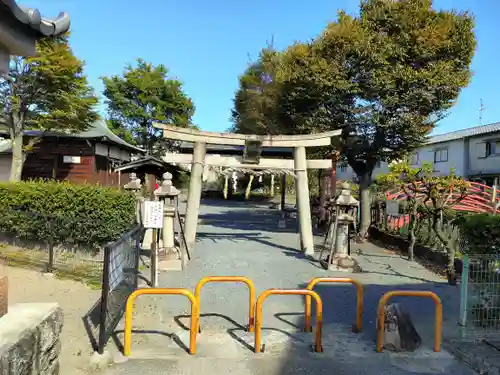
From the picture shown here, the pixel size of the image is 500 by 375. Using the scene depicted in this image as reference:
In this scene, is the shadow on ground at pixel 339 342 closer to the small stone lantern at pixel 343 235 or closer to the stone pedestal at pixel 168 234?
the small stone lantern at pixel 343 235

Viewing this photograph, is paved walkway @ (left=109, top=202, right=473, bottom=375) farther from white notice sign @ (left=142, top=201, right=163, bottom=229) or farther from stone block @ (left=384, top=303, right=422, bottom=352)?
white notice sign @ (left=142, top=201, right=163, bottom=229)

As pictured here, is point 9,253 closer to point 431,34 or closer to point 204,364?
point 204,364

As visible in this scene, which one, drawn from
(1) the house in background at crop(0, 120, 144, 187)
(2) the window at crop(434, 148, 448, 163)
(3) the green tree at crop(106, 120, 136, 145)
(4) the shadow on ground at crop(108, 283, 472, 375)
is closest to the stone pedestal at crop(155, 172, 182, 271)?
(4) the shadow on ground at crop(108, 283, 472, 375)

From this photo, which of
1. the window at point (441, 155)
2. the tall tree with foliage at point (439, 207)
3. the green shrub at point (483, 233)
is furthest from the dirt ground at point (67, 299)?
the window at point (441, 155)

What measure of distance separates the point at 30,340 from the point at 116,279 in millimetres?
2086

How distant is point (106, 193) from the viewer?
10047mm

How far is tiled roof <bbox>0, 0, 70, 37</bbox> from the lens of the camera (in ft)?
10.1

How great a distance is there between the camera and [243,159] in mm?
11703

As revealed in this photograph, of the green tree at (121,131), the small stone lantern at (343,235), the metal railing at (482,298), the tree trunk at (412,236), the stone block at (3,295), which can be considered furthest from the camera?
the green tree at (121,131)

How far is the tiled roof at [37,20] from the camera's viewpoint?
Answer: 308 centimetres

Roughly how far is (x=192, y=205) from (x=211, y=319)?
5.88 metres

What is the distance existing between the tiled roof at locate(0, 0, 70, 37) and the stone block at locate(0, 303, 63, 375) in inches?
94.5

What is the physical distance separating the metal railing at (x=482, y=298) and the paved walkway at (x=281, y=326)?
479mm

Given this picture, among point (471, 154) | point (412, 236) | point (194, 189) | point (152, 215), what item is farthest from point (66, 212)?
point (471, 154)
